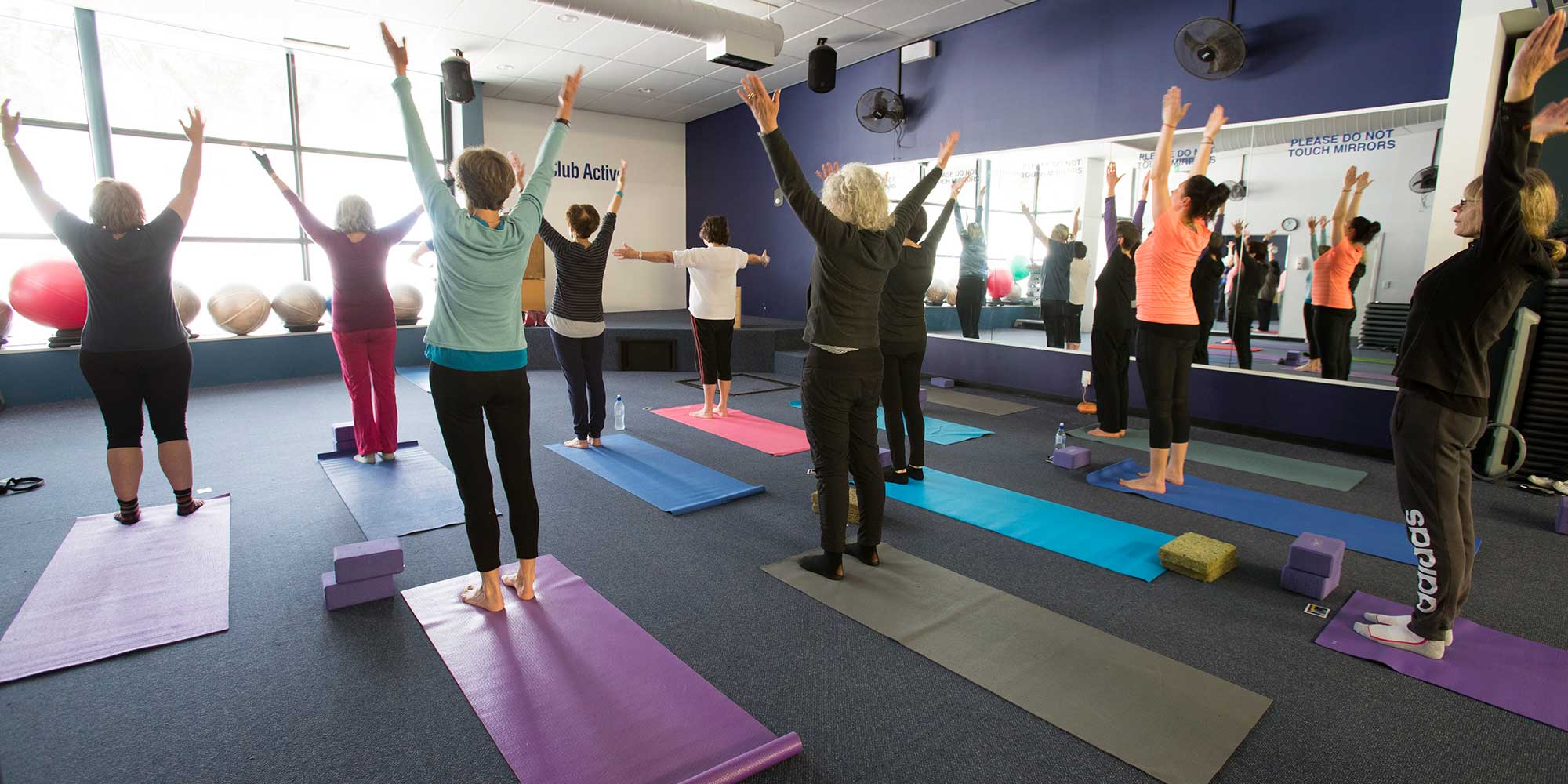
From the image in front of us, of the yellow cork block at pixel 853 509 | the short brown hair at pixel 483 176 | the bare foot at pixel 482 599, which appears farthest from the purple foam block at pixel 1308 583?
the short brown hair at pixel 483 176

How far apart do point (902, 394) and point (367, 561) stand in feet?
8.05

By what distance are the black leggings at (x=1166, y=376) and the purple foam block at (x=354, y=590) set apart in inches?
137

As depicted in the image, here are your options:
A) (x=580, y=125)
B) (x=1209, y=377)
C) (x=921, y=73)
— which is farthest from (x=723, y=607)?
(x=580, y=125)

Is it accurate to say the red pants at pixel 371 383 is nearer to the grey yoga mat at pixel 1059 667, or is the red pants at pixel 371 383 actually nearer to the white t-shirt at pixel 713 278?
the white t-shirt at pixel 713 278

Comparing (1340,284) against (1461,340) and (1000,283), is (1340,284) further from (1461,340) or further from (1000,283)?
(1461,340)

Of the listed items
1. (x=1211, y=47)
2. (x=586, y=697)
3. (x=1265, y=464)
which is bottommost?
(x=586, y=697)

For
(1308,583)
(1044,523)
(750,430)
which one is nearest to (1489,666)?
(1308,583)

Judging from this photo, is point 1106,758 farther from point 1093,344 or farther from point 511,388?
point 1093,344

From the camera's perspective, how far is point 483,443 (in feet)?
7.27

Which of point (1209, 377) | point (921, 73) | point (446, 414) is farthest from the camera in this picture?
point (921, 73)

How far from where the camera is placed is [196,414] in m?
5.42

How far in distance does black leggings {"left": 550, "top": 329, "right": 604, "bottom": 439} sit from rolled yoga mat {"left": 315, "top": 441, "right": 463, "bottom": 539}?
84cm

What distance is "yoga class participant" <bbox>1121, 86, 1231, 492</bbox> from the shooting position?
3.33 m

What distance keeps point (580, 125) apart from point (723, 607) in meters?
8.84
